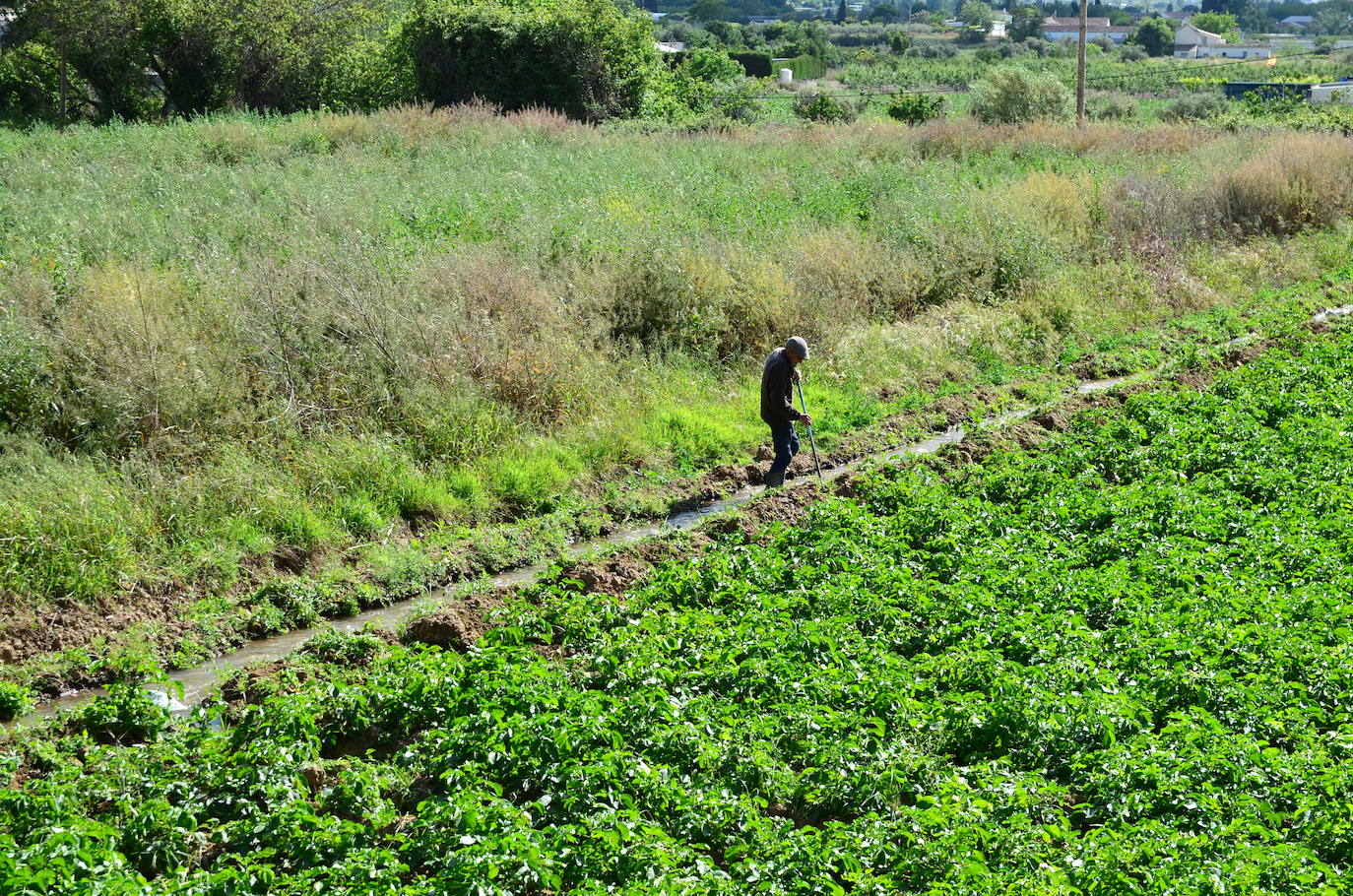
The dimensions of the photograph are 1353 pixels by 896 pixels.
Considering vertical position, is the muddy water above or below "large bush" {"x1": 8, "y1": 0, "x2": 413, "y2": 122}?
below

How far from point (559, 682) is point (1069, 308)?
14819mm

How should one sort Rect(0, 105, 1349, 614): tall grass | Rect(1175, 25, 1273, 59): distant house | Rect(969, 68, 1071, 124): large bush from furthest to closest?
Rect(1175, 25, 1273, 59): distant house → Rect(969, 68, 1071, 124): large bush → Rect(0, 105, 1349, 614): tall grass

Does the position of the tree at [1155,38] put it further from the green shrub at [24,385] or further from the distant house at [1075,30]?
the green shrub at [24,385]

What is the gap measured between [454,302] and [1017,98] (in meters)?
29.7

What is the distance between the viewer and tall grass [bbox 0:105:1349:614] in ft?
41.2

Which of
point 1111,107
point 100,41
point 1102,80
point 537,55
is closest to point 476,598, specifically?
point 537,55

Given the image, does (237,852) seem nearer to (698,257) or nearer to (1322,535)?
(1322,535)

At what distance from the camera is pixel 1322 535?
10.9m

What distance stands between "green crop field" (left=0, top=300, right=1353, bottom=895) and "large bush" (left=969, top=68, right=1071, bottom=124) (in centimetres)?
3114

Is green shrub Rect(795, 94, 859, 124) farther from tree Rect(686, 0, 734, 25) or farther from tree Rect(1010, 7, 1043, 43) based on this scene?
tree Rect(686, 0, 734, 25)

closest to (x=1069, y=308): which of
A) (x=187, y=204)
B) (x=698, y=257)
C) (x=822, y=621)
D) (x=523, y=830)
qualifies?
(x=698, y=257)

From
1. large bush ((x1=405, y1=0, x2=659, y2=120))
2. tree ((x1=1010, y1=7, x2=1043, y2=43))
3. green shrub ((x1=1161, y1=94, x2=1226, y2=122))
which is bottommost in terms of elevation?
green shrub ((x1=1161, y1=94, x2=1226, y2=122))

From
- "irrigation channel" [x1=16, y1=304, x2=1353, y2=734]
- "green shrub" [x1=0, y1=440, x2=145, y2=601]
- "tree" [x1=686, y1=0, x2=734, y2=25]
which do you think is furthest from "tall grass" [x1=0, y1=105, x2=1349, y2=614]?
"tree" [x1=686, y1=0, x2=734, y2=25]

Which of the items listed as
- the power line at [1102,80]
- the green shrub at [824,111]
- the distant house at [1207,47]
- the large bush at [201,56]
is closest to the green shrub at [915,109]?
the green shrub at [824,111]
